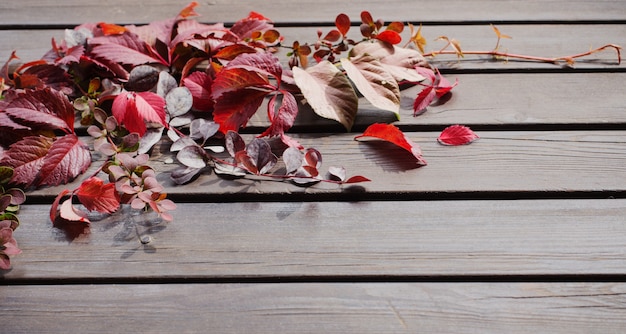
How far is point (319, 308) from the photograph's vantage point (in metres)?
0.78

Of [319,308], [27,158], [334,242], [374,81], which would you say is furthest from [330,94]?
[27,158]

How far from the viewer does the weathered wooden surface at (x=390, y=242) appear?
30.3 inches

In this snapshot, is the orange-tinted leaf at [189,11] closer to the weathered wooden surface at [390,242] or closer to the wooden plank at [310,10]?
the wooden plank at [310,10]

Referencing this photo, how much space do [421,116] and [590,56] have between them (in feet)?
1.50

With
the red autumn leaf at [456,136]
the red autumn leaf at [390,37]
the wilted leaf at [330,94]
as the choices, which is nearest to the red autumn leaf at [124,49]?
the wilted leaf at [330,94]

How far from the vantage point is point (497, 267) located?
824 millimetres

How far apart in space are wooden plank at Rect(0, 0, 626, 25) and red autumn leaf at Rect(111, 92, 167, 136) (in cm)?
43

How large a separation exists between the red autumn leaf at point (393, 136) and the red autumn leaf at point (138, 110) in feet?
1.22

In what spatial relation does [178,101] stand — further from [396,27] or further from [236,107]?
[396,27]

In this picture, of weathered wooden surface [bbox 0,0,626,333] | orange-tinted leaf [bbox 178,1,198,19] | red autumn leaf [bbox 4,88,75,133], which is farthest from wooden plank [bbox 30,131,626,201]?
orange-tinted leaf [bbox 178,1,198,19]

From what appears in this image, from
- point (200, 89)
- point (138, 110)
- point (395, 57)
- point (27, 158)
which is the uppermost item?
point (395, 57)

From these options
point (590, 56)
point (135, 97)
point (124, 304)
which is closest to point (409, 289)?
point (124, 304)

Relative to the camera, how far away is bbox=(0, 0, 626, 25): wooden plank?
1.37 metres

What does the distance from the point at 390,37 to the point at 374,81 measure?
0.15m
